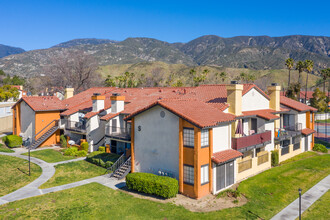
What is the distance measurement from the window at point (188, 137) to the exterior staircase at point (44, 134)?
78.4 ft

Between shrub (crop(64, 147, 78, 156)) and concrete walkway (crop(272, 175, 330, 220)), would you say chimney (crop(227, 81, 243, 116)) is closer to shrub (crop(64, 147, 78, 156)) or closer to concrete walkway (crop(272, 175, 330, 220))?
concrete walkway (crop(272, 175, 330, 220))

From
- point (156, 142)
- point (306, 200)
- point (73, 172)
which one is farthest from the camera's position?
point (73, 172)

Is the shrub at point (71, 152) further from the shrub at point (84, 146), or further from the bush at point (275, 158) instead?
the bush at point (275, 158)

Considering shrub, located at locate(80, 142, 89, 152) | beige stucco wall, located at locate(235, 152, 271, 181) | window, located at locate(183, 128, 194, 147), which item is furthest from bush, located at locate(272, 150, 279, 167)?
shrub, located at locate(80, 142, 89, 152)

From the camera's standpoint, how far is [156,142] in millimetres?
22156

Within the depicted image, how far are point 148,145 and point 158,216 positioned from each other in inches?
274

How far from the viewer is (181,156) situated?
2012 cm

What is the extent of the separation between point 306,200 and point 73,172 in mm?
21024

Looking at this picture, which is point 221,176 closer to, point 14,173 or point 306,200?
point 306,200

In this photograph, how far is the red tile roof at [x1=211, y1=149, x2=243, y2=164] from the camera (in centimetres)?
2023

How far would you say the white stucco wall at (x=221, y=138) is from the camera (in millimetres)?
21156

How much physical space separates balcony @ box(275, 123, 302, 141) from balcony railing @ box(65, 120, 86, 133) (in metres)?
23.5

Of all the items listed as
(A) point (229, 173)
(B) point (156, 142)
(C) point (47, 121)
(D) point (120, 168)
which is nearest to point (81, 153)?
(D) point (120, 168)

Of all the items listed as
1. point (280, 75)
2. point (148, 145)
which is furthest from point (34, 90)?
point (280, 75)
